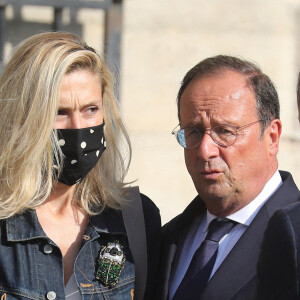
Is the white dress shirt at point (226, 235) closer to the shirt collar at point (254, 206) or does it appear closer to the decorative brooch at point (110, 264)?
the shirt collar at point (254, 206)

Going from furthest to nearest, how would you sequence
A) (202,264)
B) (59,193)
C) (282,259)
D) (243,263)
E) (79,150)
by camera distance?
(59,193)
(79,150)
(202,264)
(243,263)
(282,259)

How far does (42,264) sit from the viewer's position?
2.88 meters

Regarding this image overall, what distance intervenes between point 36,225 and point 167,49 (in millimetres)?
2826

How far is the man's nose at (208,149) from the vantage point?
2887mm

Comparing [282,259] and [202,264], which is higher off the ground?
[282,259]

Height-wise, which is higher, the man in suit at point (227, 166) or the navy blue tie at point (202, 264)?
the man in suit at point (227, 166)

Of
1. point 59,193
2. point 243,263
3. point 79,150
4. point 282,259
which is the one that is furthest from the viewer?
point 59,193

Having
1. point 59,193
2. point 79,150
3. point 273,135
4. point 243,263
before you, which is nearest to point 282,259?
point 243,263

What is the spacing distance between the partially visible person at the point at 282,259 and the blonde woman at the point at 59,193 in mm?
1150

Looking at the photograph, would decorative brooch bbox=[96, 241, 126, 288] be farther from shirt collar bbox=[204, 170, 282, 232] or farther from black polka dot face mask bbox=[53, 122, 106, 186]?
shirt collar bbox=[204, 170, 282, 232]

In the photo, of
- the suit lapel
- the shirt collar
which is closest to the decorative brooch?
the suit lapel

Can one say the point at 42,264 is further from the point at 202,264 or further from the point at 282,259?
the point at 282,259

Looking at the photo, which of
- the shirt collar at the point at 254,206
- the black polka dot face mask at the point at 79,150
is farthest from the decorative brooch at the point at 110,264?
the shirt collar at the point at 254,206

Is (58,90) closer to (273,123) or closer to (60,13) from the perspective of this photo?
(273,123)
